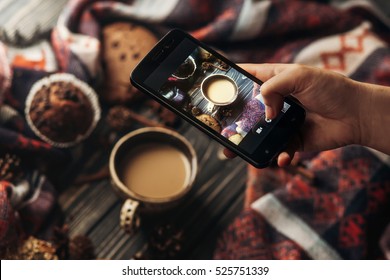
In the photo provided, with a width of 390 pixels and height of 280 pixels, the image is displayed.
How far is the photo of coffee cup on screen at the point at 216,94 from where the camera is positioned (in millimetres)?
762

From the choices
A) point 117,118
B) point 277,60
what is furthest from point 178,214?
point 277,60

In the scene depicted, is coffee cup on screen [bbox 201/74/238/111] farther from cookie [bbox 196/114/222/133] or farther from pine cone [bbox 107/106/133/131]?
pine cone [bbox 107/106/133/131]

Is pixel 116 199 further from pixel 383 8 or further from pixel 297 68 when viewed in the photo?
pixel 383 8

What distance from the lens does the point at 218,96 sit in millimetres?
776

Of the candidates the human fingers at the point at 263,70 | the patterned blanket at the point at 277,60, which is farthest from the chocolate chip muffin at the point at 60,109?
the human fingers at the point at 263,70

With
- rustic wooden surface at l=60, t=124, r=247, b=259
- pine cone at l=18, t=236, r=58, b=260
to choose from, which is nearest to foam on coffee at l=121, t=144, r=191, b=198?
rustic wooden surface at l=60, t=124, r=247, b=259

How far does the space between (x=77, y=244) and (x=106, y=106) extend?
26 cm

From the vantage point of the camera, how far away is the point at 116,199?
2.90 ft

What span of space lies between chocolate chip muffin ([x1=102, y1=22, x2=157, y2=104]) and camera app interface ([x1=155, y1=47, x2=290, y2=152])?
0.62 feet

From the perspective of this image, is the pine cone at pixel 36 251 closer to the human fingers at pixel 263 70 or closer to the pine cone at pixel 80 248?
the pine cone at pixel 80 248

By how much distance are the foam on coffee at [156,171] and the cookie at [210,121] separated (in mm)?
121

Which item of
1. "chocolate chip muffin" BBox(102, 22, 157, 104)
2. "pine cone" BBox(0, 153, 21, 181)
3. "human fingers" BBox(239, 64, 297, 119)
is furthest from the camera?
"chocolate chip muffin" BBox(102, 22, 157, 104)

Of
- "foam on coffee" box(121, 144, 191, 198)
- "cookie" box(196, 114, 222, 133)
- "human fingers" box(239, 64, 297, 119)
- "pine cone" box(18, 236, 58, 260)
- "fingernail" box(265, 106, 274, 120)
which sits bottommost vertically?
"pine cone" box(18, 236, 58, 260)

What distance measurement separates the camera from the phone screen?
0.76m
